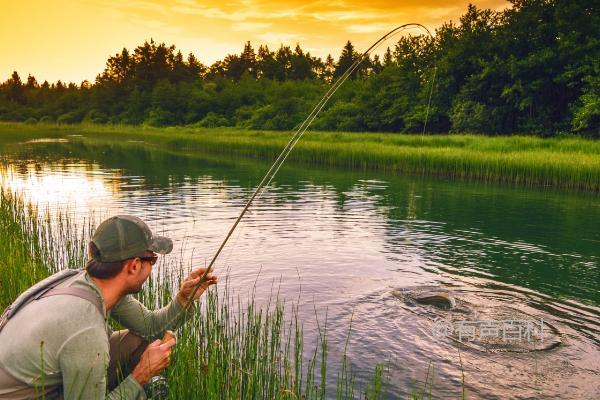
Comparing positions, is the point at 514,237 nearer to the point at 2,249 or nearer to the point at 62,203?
the point at 2,249

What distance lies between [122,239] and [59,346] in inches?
26.6

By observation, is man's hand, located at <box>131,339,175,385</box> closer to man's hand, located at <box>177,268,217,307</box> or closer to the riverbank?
man's hand, located at <box>177,268,217,307</box>

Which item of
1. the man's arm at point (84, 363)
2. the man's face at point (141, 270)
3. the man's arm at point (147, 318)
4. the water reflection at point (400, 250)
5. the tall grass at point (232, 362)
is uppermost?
the man's face at point (141, 270)

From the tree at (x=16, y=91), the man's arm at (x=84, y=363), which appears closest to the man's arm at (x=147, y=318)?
the man's arm at (x=84, y=363)

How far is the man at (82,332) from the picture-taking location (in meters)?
2.67

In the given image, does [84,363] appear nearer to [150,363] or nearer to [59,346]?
[59,346]

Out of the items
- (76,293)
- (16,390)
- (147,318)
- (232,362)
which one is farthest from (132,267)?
(232,362)

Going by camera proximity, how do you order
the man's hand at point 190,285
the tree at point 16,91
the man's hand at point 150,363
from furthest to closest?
the tree at point 16,91 → the man's hand at point 190,285 → the man's hand at point 150,363

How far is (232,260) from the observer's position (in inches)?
411

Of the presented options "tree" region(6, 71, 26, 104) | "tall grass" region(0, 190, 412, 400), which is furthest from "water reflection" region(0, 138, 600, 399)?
"tree" region(6, 71, 26, 104)

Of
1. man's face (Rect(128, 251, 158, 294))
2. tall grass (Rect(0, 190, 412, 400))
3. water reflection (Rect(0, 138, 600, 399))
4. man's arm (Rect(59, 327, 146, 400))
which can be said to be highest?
man's face (Rect(128, 251, 158, 294))

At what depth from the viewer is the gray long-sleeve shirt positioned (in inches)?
105

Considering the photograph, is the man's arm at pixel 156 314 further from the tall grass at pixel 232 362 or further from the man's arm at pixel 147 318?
the tall grass at pixel 232 362

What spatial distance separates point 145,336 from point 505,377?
4.01 meters
